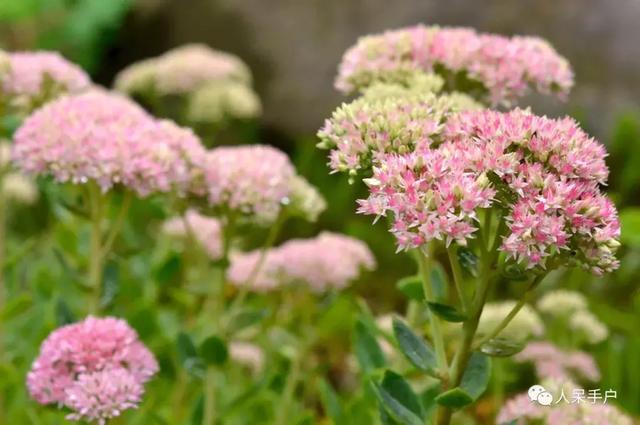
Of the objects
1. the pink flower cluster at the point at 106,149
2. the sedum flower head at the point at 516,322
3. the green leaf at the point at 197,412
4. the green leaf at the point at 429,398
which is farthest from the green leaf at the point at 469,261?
the sedum flower head at the point at 516,322

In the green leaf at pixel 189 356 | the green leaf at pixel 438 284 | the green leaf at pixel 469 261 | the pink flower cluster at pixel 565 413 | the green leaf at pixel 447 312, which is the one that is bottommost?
the green leaf at pixel 189 356

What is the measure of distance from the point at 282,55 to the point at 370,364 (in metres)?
3.08

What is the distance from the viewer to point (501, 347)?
4.29 feet

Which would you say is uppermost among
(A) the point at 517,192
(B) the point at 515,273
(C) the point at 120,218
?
(A) the point at 517,192

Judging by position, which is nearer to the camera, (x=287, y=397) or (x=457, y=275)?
(x=457, y=275)

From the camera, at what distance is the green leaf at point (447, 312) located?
49.0 inches

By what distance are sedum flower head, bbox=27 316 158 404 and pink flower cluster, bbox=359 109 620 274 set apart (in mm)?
487

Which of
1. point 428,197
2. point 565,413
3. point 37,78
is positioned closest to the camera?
point 428,197

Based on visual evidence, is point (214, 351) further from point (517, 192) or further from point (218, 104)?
point (218, 104)

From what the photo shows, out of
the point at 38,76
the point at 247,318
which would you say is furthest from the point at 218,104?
the point at 247,318

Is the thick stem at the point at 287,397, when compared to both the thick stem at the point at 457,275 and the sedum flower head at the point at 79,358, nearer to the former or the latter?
the sedum flower head at the point at 79,358

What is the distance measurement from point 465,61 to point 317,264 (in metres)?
0.61

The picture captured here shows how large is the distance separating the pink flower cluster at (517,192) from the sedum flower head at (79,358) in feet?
1.60

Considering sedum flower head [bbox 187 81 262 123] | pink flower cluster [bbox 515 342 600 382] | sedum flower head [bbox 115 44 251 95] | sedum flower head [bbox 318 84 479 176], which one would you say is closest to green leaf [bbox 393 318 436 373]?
sedum flower head [bbox 318 84 479 176]
